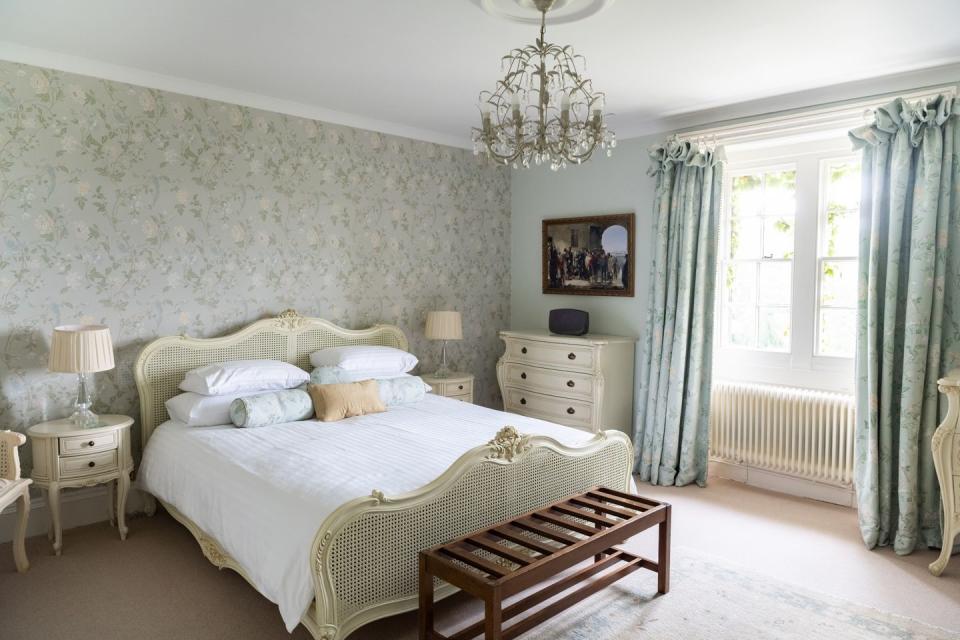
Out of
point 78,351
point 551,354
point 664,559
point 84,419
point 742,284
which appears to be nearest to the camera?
point 664,559

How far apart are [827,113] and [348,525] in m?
3.45

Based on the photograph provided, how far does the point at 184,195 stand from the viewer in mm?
3820

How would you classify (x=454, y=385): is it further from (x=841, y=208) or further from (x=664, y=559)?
(x=841, y=208)

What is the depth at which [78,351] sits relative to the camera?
3178mm

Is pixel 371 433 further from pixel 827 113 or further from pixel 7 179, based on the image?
pixel 827 113

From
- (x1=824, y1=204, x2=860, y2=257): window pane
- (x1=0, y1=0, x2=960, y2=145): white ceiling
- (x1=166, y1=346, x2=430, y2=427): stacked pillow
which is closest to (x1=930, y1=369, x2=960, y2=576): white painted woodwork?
(x1=824, y1=204, x2=860, y2=257): window pane

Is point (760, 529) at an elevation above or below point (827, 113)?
below

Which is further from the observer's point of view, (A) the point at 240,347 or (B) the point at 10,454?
(A) the point at 240,347

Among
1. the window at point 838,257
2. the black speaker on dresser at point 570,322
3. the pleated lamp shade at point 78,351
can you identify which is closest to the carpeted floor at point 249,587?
the pleated lamp shade at point 78,351

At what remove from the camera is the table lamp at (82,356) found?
3168 millimetres

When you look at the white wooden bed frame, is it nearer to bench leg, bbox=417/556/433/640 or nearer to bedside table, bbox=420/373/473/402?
bench leg, bbox=417/556/433/640

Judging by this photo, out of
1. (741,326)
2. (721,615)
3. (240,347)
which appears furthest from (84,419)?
(741,326)

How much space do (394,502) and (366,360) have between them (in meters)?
1.98

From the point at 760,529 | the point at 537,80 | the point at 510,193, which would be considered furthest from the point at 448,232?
the point at 760,529
